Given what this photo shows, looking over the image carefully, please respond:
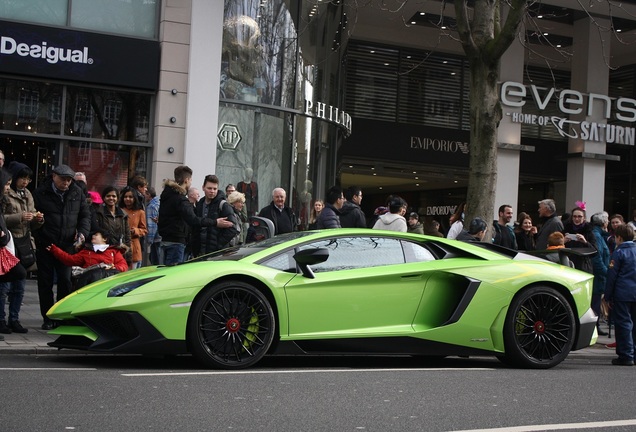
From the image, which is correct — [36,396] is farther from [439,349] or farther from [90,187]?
[90,187]

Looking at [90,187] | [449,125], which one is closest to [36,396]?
[90,187]

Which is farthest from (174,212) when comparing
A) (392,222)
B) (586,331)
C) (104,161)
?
(104,161)

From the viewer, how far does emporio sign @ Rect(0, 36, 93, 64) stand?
16.6 m

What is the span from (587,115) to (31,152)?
15517mm

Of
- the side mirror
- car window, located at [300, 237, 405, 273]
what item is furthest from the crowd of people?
the side mirror

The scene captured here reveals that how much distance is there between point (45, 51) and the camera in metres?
16.9

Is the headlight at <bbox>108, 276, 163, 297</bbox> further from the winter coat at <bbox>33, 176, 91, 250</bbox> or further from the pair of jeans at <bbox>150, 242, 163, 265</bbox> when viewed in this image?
the pair of jeans at <bbox>150, 242, 163, 265</bbox>

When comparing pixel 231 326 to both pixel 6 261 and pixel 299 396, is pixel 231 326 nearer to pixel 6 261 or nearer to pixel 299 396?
pixel 299 396

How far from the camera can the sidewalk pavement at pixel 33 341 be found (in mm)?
9441

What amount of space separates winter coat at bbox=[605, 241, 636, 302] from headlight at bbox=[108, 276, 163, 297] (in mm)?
5246

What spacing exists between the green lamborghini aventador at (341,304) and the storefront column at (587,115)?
1770 cm

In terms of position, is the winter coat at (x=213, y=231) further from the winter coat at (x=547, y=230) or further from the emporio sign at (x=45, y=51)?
the emporio sign at (x=45, y=51)

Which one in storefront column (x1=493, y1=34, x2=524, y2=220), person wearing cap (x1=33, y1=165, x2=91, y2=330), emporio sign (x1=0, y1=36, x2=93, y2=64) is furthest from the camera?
storefront column (x1=493, y1=34, x2=524, y2=220)

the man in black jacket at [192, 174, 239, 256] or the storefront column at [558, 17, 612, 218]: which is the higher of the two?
the storefront column at [558, 17, 612, 218]
